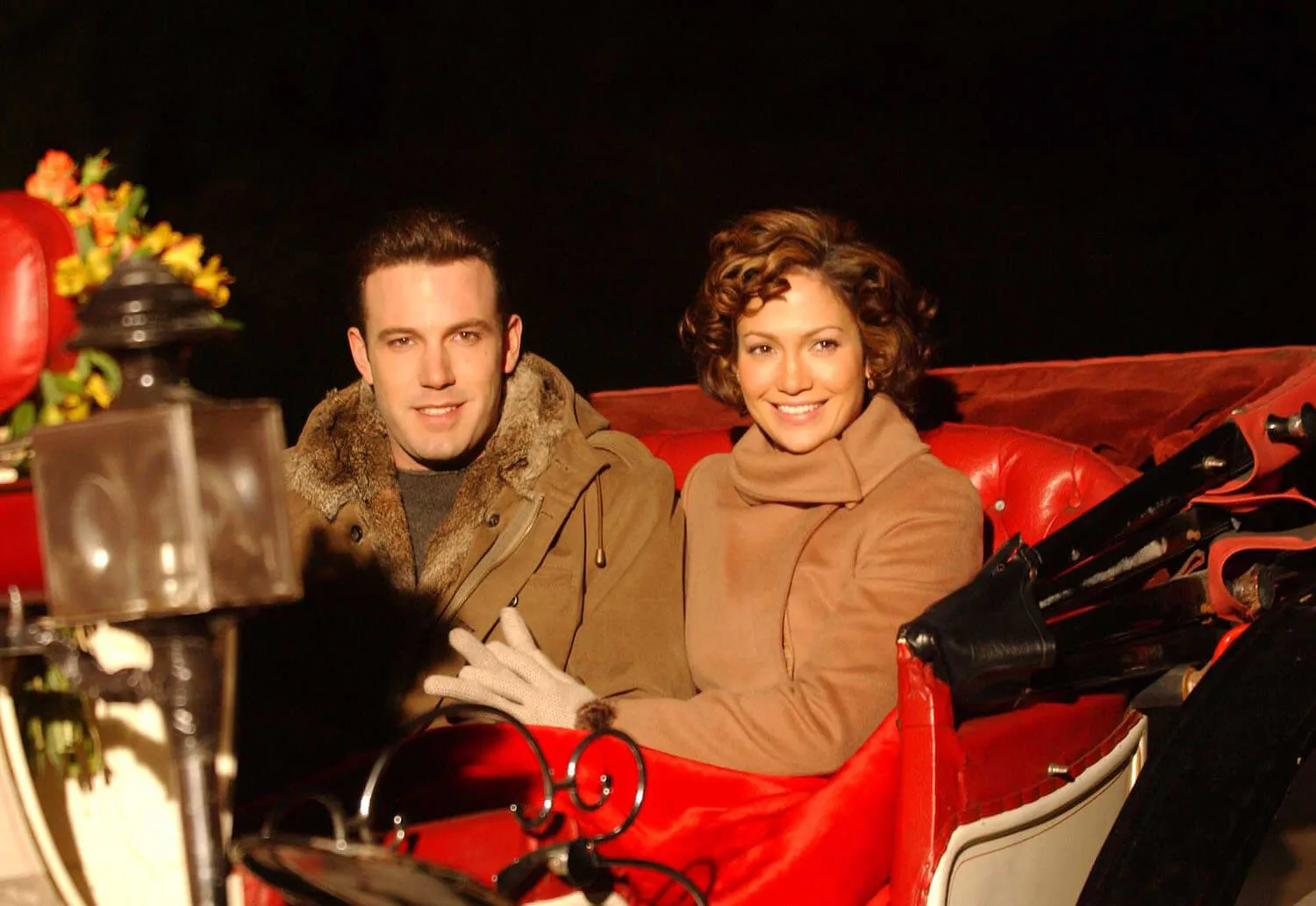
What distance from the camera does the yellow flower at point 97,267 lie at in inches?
56.9

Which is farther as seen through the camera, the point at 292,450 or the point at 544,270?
the point at 544,270

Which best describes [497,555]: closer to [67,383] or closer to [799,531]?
[799,531]

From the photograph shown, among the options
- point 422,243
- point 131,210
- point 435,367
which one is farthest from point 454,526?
point 131,210

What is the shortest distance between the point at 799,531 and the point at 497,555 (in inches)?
19.3

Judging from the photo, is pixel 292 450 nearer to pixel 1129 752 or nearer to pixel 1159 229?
pixel 1129 752

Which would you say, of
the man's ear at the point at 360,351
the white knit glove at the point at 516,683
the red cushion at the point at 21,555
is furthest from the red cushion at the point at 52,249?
the man's ear at the point at 360,351

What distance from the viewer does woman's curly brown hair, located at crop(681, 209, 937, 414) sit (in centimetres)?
234

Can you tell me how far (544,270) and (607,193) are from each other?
233 mm

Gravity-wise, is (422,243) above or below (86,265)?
above

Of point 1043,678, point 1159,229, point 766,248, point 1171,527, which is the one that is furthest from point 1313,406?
point 1159,229

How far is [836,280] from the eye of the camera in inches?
92.2

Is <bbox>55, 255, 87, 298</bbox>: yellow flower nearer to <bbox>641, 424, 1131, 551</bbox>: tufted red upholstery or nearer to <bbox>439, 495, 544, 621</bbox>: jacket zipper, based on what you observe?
<bbox>439, 495, 544, 621</bbox>: jacket zipper

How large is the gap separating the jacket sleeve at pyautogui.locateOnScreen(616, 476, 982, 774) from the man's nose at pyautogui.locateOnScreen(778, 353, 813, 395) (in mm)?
257

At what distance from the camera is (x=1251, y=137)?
3.76 meters
